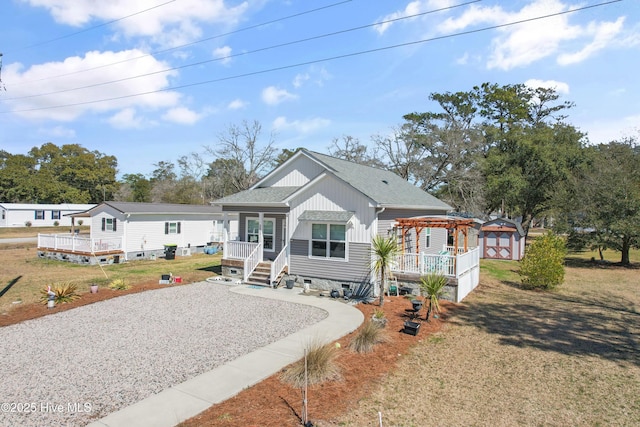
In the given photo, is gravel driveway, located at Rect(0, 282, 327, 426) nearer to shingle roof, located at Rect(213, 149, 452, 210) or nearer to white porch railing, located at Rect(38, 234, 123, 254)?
shingle roof, located at Rect(213, 149, 452, 210)

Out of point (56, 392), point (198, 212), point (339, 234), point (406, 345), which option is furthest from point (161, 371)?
point (198, 212)

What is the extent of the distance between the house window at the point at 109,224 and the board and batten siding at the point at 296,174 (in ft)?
38.8

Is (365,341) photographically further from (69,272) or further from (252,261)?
(69,272)

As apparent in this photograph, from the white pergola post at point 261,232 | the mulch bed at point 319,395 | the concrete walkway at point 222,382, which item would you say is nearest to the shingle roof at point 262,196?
the white pergola post at point 261,232

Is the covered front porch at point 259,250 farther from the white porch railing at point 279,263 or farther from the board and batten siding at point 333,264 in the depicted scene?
the board and batten siding at point 333,264

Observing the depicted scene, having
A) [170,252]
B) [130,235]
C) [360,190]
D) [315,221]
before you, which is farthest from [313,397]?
[130,235]

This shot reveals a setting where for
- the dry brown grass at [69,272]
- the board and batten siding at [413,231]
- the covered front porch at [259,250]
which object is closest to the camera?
the dry brown grass at [69,272]

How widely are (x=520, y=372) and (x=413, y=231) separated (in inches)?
414

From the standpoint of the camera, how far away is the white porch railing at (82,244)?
23234 millimetres

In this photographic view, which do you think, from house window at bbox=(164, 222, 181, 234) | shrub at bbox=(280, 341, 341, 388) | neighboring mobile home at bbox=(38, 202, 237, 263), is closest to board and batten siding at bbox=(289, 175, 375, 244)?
shrub at bbox=(280, 341, 341, 388)

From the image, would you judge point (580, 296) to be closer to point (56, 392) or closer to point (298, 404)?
point (298, 404)

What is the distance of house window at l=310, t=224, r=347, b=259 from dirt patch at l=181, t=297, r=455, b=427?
6186mm

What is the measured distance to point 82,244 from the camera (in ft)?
76.9

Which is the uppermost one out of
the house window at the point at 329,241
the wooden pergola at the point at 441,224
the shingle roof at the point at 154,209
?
the shingle roof at the point at 154,209
